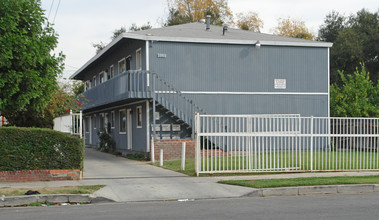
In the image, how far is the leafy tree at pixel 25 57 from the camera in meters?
14.1

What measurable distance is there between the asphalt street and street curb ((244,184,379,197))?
685 millimetres

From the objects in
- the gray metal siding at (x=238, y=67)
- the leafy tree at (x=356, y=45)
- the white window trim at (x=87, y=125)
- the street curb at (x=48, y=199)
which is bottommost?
the street curb at (x=48, y=199)

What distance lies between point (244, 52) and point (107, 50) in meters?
8.03

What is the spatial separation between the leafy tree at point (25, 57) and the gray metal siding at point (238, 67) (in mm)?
8391

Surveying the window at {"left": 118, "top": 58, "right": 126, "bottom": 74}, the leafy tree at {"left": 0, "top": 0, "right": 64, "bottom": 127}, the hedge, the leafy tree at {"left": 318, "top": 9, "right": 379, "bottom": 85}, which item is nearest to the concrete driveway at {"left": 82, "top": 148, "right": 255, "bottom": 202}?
the hedge

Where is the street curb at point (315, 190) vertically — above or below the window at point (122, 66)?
below

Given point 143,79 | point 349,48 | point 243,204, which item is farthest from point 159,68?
point 349,48

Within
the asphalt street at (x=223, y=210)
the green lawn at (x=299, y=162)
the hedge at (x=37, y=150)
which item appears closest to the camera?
the asphalt street at (x=223, y=210)

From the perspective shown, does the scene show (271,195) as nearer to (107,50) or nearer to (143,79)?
(143,79)

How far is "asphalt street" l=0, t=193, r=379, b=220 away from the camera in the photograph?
Result: 887 cm

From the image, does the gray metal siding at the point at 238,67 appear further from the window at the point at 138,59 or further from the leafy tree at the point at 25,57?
the leafy tree at the point at 25,57

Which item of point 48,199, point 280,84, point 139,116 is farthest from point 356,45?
point 48,199

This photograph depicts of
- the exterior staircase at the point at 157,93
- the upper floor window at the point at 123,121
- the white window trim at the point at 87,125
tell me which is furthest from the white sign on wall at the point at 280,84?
the white window trim at the point at 87,125

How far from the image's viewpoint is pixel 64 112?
22.1m
